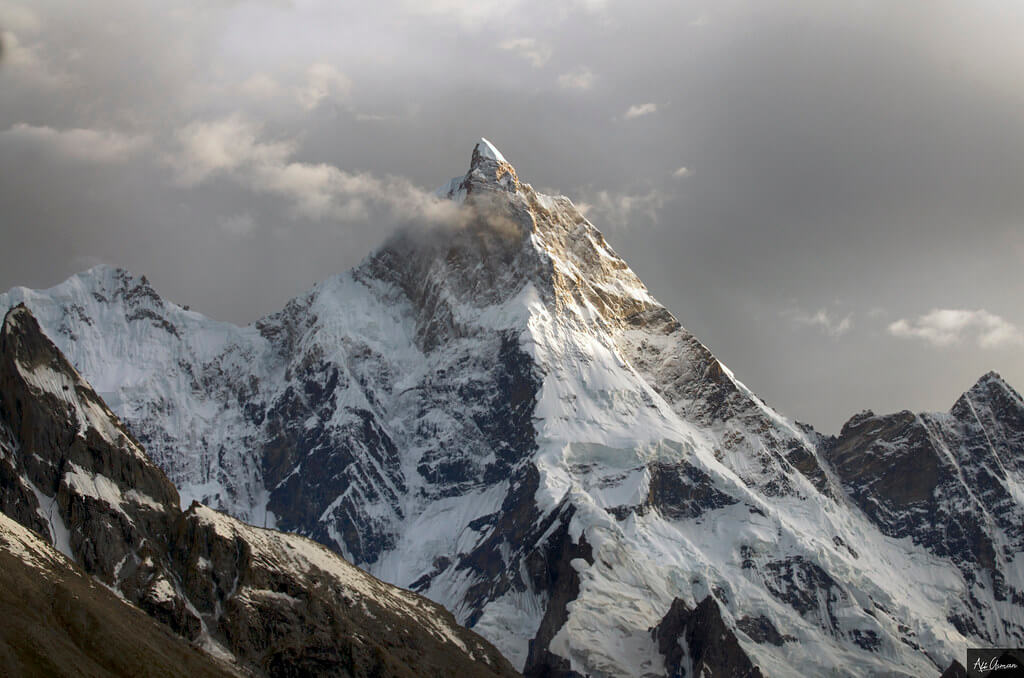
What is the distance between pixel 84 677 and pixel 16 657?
7949 mm

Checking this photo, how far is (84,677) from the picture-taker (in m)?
199

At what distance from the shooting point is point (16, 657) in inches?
7687
